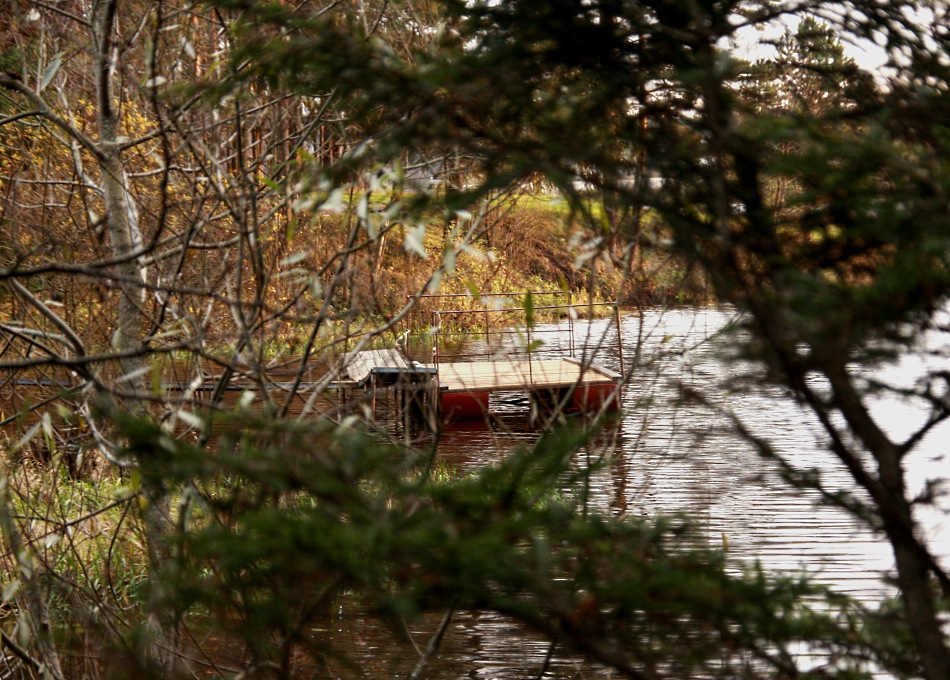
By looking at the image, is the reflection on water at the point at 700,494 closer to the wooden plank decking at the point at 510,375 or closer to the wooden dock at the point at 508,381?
the wooden dock at the point at 508,381

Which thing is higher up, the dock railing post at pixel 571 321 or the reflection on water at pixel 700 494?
the dock railing post at pixel 571 321

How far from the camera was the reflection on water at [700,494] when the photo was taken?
306 cm

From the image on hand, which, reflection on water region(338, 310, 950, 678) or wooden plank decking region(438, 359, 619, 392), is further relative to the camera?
wooden plank decking region(438, 359, 619, 392)

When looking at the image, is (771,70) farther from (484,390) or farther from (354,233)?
(484,390)

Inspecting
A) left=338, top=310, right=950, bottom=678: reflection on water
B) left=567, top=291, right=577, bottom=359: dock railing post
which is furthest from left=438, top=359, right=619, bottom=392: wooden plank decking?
left=338, top=310, right=950, bottom=678: reflection on water

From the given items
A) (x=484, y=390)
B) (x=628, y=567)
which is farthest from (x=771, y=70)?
(x=484, y=390)

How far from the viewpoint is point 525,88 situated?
1.91 m

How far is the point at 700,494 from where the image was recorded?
4738 millimetres

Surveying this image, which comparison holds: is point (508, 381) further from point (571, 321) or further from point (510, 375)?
point (571, 321)

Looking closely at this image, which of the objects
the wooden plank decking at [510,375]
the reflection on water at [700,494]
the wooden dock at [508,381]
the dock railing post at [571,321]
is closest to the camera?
the reflection on water at [700,494]

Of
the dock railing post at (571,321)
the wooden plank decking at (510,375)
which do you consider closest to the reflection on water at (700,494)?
the dock railing post at (571,321)

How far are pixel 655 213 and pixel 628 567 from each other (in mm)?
758

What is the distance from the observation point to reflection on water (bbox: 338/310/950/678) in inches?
121

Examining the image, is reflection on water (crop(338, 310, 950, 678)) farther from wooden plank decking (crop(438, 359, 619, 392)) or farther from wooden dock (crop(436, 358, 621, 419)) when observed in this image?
wooden plank decking (crop(438, 359, 619, 392))
